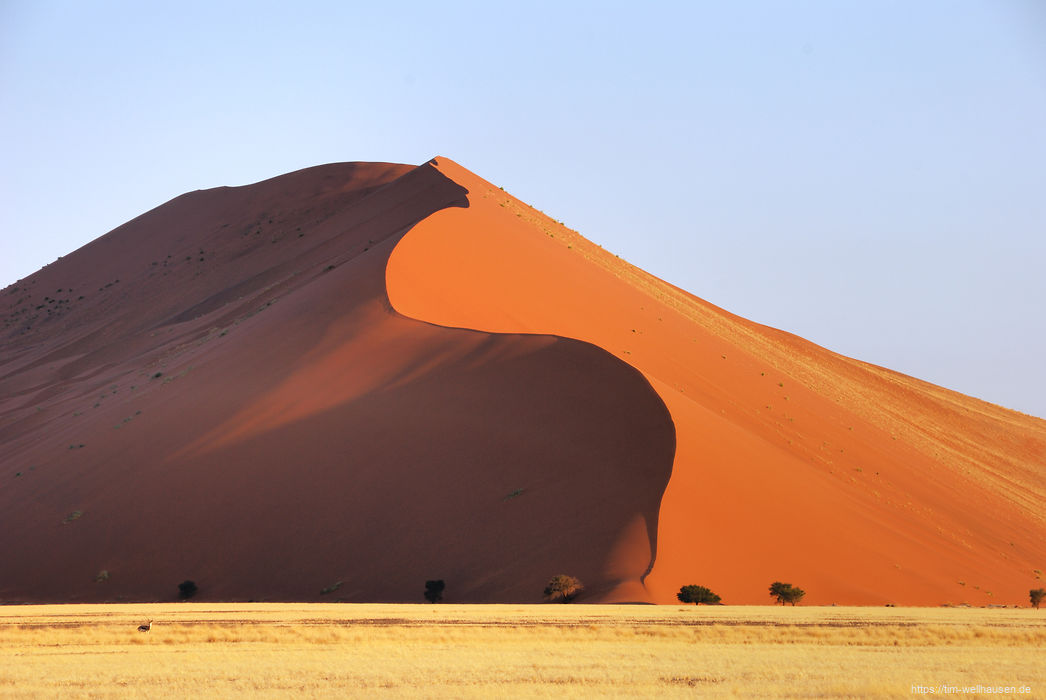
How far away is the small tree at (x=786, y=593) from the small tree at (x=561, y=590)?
12.1 ft

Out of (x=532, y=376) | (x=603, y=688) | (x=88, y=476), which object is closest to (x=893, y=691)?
(x=603, y=688)

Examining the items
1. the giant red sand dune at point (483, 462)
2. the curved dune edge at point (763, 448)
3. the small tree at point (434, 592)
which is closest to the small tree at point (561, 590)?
the giant red sand dune at point (483, 462)

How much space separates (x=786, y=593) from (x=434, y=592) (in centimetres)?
657

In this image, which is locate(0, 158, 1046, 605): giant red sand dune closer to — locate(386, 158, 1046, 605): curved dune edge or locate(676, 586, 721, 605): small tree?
locate(386, 158, 1046, 605): curved dune edge

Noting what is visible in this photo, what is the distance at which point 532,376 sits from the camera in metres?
24.1

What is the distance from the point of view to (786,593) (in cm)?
1802

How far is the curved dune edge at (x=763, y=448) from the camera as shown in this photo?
765 inches

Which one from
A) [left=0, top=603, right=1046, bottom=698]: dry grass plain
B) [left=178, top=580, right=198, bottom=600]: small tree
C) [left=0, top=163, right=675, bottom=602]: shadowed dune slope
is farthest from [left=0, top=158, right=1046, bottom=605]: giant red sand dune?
[left=0, top=603, right=1046, bottom=698]: dry grass plain

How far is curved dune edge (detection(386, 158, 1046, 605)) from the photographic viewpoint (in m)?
19.4

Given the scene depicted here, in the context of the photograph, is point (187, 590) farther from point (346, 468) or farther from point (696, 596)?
point (696, 596)

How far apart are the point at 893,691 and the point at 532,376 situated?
1469 centimetres

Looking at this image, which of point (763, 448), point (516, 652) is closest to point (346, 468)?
point (763, 448)

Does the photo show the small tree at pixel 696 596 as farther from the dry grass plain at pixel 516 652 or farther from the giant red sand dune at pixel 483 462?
the dry grass plain at pixel 516 652

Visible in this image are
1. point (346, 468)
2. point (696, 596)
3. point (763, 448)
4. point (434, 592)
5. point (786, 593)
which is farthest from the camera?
point (763, 448)
